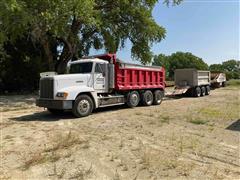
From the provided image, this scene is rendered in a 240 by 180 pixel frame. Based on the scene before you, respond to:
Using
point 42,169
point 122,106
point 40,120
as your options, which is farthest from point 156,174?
point 122,106

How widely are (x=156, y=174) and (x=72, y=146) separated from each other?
8.96 feet

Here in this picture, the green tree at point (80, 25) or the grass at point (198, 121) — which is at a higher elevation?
the green tree at point (80, 25)

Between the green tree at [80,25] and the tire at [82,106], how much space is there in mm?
6927

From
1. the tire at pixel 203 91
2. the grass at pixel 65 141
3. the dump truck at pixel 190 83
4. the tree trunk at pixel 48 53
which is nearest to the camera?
the grass at pixel 65 141

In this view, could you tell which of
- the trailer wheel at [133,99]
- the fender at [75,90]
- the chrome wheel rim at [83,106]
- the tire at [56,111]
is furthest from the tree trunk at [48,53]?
the chrome wheel rim at [83,106]

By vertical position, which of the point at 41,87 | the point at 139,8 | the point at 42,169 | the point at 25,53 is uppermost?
the point at 139,8

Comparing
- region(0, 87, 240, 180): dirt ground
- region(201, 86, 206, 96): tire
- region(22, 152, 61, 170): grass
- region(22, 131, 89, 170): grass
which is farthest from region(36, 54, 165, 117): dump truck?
region(201, 86, 206, 96): tire

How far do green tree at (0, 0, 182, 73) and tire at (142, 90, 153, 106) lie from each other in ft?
19.8

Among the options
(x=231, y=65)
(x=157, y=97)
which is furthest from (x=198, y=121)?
(x=231, y=65)

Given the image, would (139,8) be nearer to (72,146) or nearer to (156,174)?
(72,146)

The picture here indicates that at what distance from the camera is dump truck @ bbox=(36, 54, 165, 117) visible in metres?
11.6

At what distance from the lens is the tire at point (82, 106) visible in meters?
11.8

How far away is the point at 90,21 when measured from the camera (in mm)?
18250

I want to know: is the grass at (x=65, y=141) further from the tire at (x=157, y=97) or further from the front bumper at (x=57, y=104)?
the tire at (x=157, y=97)
